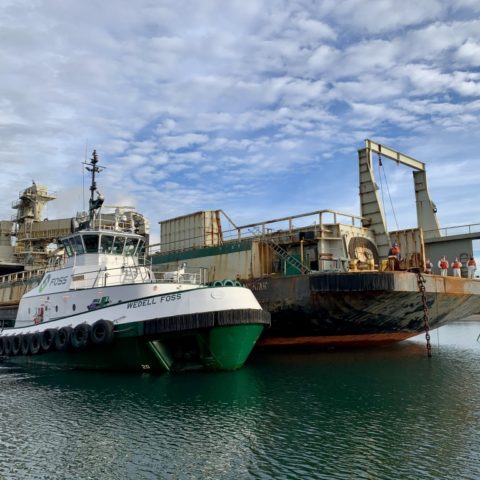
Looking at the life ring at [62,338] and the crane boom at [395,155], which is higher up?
the crane boom at [395,155]

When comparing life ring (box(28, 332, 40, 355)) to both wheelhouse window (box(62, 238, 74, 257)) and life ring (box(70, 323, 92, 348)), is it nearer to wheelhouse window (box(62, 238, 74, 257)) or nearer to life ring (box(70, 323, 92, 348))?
life ring (box(70, 323, 92, 348))

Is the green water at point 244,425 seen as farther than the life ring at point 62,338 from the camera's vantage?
No

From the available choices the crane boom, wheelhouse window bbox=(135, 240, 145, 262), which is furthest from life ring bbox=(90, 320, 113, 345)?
the crane boom

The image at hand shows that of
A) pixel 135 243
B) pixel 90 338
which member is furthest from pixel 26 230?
pixel 90 338

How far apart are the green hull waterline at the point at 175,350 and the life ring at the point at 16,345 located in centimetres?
390

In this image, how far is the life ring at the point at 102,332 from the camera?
1569cm

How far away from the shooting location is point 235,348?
630 inches

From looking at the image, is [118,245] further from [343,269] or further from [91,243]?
[343,269]

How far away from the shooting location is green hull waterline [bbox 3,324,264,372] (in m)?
15.5

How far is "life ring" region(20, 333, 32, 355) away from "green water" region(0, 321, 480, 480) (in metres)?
1.82

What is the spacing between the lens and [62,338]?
17109 mm

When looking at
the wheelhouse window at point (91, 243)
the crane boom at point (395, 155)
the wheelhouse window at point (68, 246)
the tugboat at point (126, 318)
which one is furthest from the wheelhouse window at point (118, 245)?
the crane boom at point (395, 155)

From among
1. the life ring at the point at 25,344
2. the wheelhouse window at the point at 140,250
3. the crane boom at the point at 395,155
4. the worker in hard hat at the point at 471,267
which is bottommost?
the life ring at the point at 25,344

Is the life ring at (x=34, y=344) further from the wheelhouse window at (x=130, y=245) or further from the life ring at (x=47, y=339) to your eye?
the wheelhouse window at (x=130, y=245)
